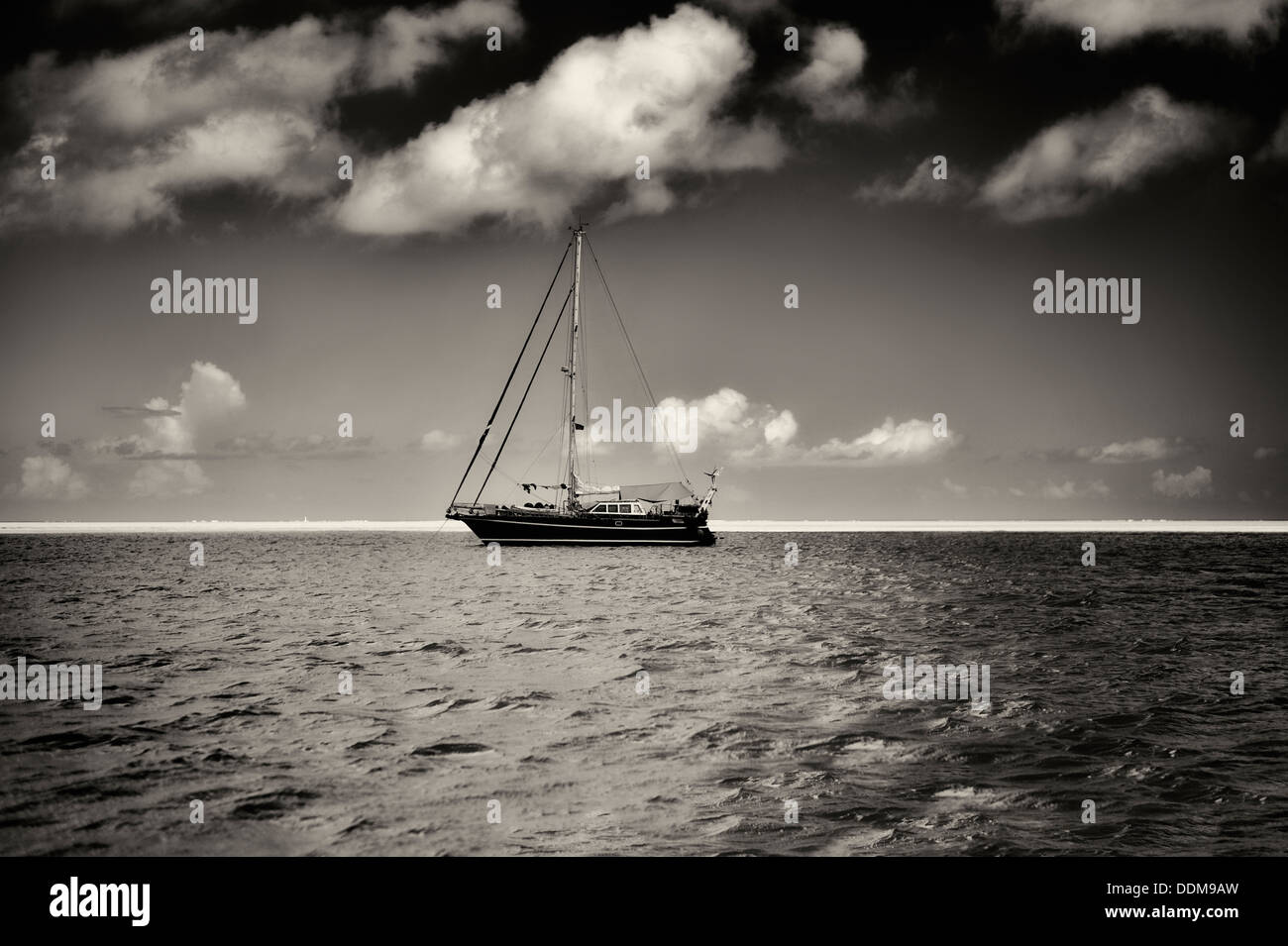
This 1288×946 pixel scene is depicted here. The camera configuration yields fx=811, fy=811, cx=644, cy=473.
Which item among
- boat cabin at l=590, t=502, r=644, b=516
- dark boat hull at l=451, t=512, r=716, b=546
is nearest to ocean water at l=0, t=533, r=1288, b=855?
dark boat hull at l=451, t=512, r=716, b=546

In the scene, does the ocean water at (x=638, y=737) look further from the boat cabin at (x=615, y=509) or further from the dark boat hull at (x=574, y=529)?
the boat cabin at (x=615, y=509)

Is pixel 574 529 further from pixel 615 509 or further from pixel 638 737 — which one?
pixel 638 737

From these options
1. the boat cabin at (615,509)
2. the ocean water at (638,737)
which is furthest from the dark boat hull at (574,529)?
the ocean water at (638,737)

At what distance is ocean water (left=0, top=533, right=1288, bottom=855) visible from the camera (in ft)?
28.4

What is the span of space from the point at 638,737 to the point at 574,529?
63408 mm

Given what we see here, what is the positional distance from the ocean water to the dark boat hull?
44964 mm

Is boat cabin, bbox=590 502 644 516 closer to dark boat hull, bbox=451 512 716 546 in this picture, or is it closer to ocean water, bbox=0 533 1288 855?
dark boat hull, bbox=451 512 716 546

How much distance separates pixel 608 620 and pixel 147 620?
15.8 metres

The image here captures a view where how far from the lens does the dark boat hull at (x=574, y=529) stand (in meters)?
75.8

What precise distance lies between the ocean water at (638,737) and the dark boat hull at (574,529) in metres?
45.0
